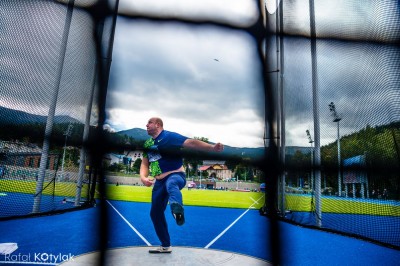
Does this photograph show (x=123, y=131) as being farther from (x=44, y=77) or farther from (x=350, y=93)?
(x=350, y=93)

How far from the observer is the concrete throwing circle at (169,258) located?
1706mm

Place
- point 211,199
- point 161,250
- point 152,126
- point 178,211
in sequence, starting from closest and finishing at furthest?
point 178,211
point 152,126
point 161,250
point 211,199

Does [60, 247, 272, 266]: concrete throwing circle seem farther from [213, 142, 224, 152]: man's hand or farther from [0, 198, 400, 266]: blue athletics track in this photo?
[213, 142, 224, 152]: man's hand

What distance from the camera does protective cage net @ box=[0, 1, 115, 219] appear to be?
37.4 inches

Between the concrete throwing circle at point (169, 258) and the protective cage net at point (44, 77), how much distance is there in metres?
0.73

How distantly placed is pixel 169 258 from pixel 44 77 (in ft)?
4.80

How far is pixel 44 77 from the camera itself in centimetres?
103

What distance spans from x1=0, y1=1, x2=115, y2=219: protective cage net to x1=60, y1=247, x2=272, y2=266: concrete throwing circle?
730 mm

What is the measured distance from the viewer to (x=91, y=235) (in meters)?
2.31

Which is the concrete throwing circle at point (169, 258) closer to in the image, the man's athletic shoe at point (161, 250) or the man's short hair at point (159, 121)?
the man's athletic shoe at point (161, 250)

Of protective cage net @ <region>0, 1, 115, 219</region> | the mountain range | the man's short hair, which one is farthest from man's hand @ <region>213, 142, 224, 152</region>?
the man's short hair

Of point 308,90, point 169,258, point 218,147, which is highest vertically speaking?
point 308,90

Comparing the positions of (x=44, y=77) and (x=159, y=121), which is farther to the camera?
(x=159, y=121)

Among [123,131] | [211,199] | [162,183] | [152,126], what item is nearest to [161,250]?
[162,183]
